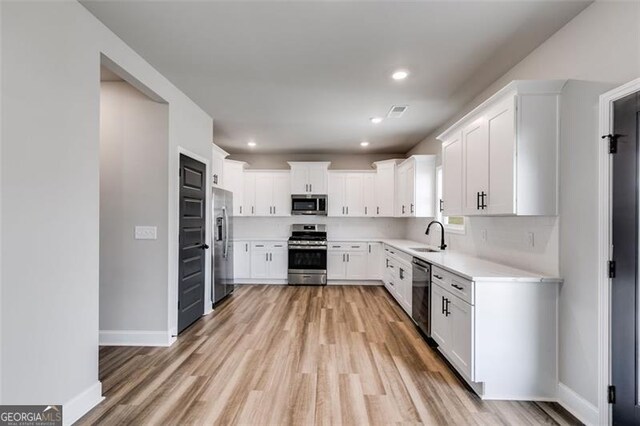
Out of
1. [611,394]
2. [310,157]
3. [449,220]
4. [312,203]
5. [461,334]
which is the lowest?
[611,394]

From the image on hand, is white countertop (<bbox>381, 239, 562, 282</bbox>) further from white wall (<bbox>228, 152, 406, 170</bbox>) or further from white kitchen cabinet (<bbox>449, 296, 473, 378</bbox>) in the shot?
white wall (<bbox>228, 152, 406, 170</bbox>)

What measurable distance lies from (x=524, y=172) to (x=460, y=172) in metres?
0.89

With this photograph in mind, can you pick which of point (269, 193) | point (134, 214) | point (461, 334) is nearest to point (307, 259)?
point (269, 193)

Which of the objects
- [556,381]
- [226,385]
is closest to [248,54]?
[226,385]

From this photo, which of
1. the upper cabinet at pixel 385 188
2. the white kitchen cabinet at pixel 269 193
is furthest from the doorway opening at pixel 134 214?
the upper cabinet at pixel 385 188

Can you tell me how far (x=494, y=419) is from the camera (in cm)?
202

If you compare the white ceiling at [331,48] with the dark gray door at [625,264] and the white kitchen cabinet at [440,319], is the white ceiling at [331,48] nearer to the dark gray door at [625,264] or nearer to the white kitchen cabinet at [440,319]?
the dark gray door at [625,264]

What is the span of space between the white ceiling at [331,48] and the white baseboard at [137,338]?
2723 millimetres

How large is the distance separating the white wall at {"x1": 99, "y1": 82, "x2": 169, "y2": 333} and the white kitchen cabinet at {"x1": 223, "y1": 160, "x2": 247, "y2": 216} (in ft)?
9.72

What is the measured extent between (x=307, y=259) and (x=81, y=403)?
165 inches

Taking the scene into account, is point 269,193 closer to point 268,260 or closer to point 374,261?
point 268,260

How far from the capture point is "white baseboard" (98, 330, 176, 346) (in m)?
3.15

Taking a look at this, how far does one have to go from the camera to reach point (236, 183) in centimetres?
622

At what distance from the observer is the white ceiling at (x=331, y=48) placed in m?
2.04
